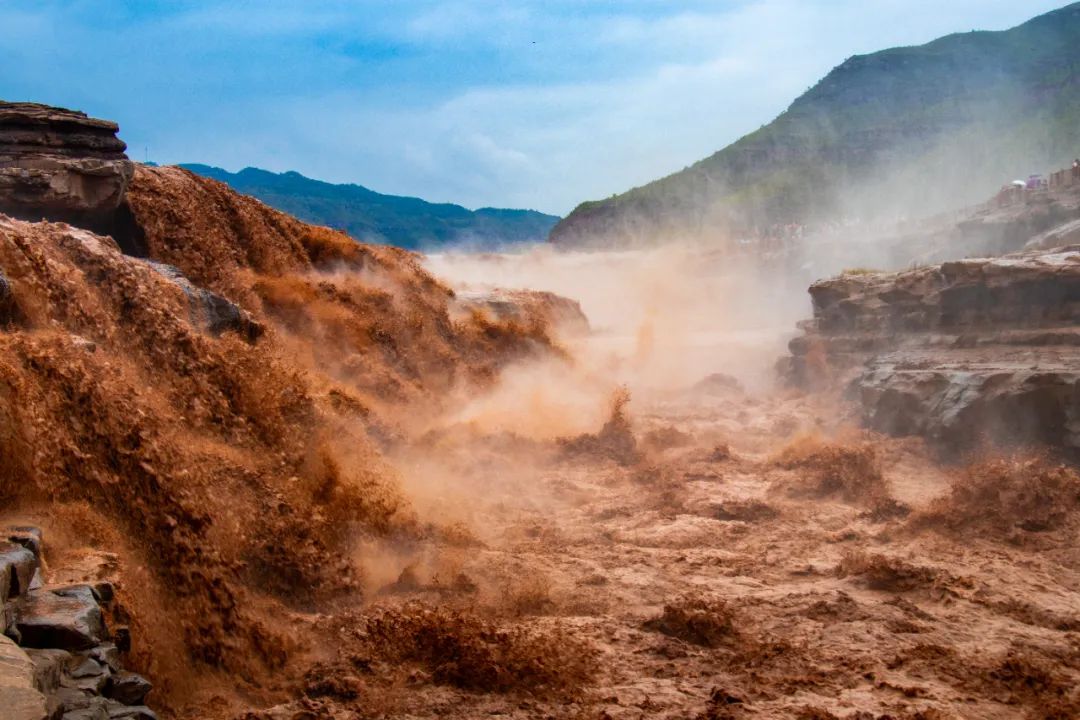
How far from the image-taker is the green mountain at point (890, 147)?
4956 cm

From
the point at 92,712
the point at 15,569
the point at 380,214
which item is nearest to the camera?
the point at 92,712

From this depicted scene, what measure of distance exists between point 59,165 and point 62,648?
24.8 feet

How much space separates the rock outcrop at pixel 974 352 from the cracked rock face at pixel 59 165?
35.3ft

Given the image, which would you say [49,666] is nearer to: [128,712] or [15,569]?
[128,712]

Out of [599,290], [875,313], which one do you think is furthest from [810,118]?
[875,313]

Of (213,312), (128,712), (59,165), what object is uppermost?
(59,165)

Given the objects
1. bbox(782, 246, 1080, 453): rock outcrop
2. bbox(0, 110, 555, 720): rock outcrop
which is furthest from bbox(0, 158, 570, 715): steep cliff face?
bbox(782, 246, 1080, 453): rock outcrop

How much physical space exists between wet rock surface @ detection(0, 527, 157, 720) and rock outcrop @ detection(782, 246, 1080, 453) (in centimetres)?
991

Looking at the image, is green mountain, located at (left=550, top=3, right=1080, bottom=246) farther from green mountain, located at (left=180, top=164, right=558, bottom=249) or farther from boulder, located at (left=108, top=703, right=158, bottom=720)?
boulder, located at (left=108, top=703, right=158, bottom=720)

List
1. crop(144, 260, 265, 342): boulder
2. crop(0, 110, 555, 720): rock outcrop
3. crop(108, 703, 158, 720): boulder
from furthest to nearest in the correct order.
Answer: crop(144, 260, 265, 342): boulder → crop(0, 110, 555, 720): rock outcrop → crop(108, 703, 158, 720): boulder

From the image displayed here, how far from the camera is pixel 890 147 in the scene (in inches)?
2333

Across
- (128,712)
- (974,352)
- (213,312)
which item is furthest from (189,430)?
(974,352)

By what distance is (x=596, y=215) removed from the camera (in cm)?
5494

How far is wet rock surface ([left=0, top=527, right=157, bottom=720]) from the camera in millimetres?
3301
